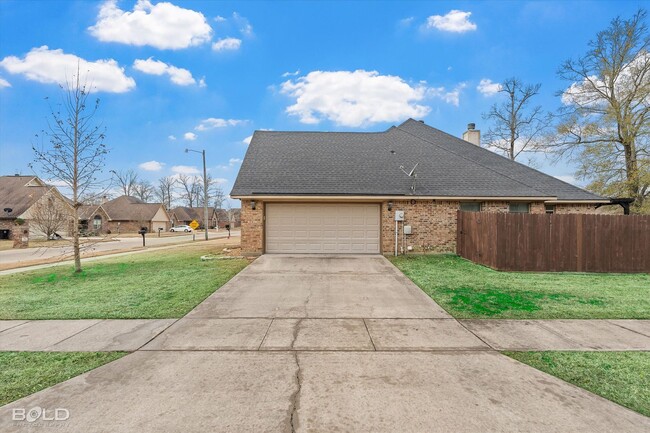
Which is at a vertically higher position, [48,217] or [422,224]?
[48,217]

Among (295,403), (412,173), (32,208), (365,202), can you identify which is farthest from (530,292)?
(32,208)

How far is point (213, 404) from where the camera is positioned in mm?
2852

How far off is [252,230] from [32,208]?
30.3 m

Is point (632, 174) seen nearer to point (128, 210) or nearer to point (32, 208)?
point (32, 208)

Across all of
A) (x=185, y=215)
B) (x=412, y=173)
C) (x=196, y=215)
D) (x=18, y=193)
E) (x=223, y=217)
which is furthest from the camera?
(x=223, y=217)

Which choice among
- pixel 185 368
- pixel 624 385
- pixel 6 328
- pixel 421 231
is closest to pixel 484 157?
pixel 421 231

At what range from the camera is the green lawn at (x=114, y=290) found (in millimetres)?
5512

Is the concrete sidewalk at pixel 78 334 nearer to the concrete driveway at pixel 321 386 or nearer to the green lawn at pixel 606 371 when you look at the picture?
the concrete driveway at pixel 321 386

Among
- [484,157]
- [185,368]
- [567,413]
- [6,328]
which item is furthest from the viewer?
[484,157]

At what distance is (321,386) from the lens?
3.12 metres

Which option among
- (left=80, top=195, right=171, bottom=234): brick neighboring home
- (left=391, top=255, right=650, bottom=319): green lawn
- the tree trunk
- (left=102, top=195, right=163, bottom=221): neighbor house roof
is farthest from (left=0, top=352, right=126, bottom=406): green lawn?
(left=102, top=195, right=163, bottom=221): neighbor house roof

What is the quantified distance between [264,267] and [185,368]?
6176 mm

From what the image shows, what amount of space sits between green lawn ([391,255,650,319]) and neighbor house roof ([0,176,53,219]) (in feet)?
119

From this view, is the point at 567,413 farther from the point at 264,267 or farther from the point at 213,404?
the point at 264,267
